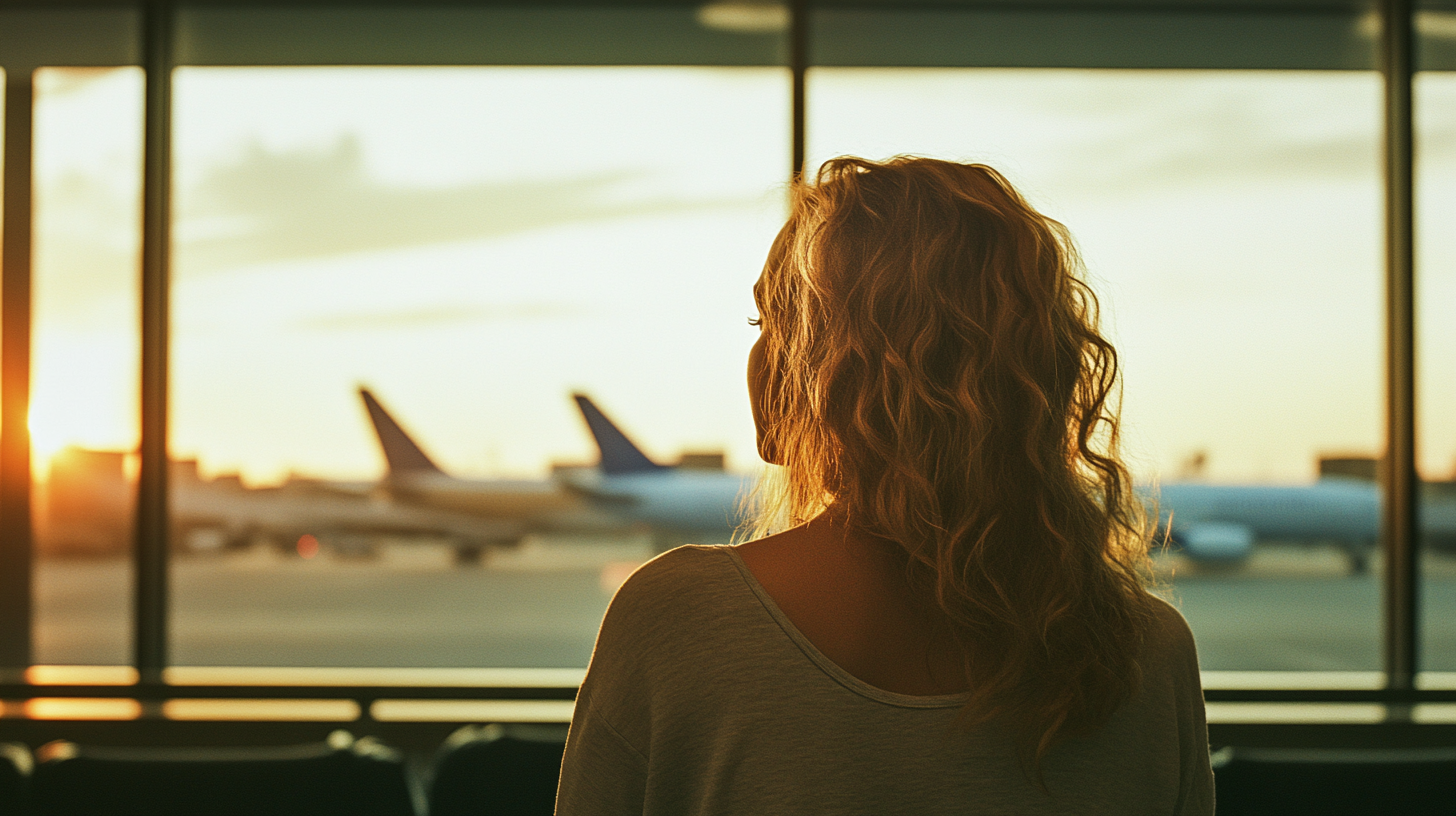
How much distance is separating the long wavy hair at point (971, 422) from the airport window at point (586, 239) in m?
2.11

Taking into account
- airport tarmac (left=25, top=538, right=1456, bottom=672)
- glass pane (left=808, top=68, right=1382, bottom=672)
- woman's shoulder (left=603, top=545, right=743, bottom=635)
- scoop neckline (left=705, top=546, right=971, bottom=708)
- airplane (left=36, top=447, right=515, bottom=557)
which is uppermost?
glass pane (left=808, top=68, right=1382, bottom=672)

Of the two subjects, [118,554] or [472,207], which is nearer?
[118,554]

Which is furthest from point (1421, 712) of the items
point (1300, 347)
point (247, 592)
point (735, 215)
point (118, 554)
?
point (247, 592)

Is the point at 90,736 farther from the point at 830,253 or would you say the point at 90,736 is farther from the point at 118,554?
the point at 830,253

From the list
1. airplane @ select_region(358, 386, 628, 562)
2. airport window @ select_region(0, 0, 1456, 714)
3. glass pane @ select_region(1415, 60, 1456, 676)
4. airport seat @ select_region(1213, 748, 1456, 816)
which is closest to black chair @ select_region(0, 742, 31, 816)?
airport window @ select_region(0, 0, 1456, 714)

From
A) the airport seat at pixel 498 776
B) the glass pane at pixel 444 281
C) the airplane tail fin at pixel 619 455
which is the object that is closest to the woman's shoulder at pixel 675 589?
the airport seat at pixel 498 776

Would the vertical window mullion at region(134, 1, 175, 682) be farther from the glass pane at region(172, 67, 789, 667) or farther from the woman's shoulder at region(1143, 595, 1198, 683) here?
the woman's shoulder at region(1143, 595, 1198, 683)

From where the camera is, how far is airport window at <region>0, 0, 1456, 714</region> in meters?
2.87

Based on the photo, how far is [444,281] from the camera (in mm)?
3377

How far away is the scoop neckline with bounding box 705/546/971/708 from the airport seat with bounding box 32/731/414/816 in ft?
3.99

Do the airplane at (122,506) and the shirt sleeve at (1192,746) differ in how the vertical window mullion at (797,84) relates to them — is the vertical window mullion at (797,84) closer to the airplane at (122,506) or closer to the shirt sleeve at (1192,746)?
the airplane at (122,506)

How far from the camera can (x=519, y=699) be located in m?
2.60

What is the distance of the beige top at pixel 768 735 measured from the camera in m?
0.60

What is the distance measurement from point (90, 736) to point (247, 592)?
1.30 m
